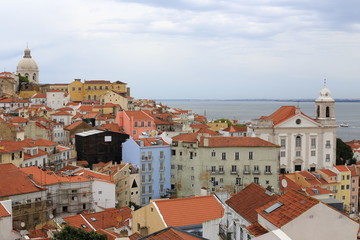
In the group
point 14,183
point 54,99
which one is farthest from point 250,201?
point 54,99

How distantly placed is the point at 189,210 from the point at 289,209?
6962mm

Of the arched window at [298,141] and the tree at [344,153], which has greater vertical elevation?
the arched window at [298,141]

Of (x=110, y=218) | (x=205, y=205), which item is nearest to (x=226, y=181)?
(x=110, y=218)

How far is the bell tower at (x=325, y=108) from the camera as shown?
55256 millimetres

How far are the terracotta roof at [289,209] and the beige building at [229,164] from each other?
1014 inches

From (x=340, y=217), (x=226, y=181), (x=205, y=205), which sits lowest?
(x=226, y=181)

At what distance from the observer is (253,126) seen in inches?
2138

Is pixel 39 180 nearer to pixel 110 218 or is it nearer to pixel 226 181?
pixel 110 218

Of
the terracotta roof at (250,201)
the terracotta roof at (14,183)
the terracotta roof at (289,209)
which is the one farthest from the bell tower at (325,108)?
the terracotta roof at (289,209)

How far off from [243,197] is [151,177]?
2266 cm

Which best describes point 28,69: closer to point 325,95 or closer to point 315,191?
point 325,95

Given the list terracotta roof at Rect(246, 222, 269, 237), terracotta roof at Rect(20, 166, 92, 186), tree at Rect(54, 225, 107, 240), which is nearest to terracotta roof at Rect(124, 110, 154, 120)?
terracotta roof at Rect(20, 166, 92, 186)

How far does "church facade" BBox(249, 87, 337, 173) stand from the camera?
2119 inches

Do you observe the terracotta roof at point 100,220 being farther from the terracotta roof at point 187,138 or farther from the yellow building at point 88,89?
the yellow building at point 88,89
